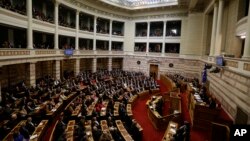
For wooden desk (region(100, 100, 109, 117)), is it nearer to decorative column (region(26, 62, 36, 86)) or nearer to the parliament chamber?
the parliament chamber

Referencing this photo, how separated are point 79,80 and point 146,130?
33.5 feet

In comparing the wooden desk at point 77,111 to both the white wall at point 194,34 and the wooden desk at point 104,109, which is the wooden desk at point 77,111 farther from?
the white wall at point 194,34

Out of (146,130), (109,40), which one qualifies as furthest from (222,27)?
(109,40)

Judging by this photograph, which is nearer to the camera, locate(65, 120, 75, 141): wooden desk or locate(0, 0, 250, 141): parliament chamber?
locate(65, 120, 75, 141): wooden desk

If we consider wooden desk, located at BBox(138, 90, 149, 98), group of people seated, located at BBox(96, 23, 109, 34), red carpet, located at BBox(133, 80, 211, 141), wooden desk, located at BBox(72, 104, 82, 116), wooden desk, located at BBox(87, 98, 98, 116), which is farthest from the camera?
group of people seated, located at BBox(96, 23, 109, 34)

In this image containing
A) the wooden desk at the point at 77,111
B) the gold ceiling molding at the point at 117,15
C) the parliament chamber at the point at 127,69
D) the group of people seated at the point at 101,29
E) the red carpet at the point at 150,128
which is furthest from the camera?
the group of people seated at the point at 101,29

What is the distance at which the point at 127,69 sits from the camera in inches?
1076

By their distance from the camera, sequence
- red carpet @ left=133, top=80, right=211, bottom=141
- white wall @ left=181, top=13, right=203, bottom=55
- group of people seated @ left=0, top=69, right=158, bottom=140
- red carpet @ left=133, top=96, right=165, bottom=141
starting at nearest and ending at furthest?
group of people seated @ left=0, top=69, right=158, bottom=140 → red carpet @ left=133, top=80, right=211, bottom=141 → red carpet @ left=133, top=96, right=165, bottom=141 → white wall @ left=181, top=13, right=203, bottom=55

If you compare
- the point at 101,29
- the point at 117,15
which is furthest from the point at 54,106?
the point at 117,15

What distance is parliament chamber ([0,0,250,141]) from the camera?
7.53 metres

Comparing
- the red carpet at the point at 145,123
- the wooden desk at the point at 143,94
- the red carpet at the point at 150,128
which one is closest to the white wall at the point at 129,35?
the wooden desk at the point at 143,94

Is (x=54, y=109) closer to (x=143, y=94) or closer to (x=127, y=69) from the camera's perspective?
(x=143, y=94)

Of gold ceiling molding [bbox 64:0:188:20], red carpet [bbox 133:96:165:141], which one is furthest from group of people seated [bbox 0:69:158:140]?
gold ceiling molding [bbox 64:0:188:20]

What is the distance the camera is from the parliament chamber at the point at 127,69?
7529mm
